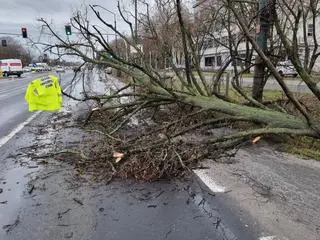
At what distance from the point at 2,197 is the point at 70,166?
1435 millimetres

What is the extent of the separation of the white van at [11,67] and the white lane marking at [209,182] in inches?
2300

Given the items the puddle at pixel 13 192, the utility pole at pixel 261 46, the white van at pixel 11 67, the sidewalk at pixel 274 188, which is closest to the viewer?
the sidewalk at pixel 274 188

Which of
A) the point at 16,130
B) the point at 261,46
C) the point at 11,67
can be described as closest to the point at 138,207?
the point at 16,130

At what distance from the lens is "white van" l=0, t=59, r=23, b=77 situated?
6028cm

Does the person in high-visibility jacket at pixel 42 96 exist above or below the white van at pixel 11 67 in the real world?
above

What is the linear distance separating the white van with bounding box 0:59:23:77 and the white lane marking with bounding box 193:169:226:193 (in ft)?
192

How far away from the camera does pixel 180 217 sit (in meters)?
4.52

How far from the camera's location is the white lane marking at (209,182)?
541cm

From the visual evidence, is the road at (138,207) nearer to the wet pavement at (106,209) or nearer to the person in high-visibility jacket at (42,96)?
the wet pavement at (106,209)

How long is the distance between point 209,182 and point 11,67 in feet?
193

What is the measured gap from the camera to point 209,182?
5.71 meters

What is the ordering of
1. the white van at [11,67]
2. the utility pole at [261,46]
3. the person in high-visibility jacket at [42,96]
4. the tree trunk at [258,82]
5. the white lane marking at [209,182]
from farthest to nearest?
the white van at [11,67]
the tree trunk at [258,82]
the utility pole at [261,46]
the person in high-visibility jacket at [42,96]
the white lane marking at [209,182]

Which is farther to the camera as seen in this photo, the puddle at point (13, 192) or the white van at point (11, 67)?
the white van at point (11, 67)

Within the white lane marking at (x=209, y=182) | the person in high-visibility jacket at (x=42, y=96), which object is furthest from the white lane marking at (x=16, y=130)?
the white lane marking at (x=209, y=182)
